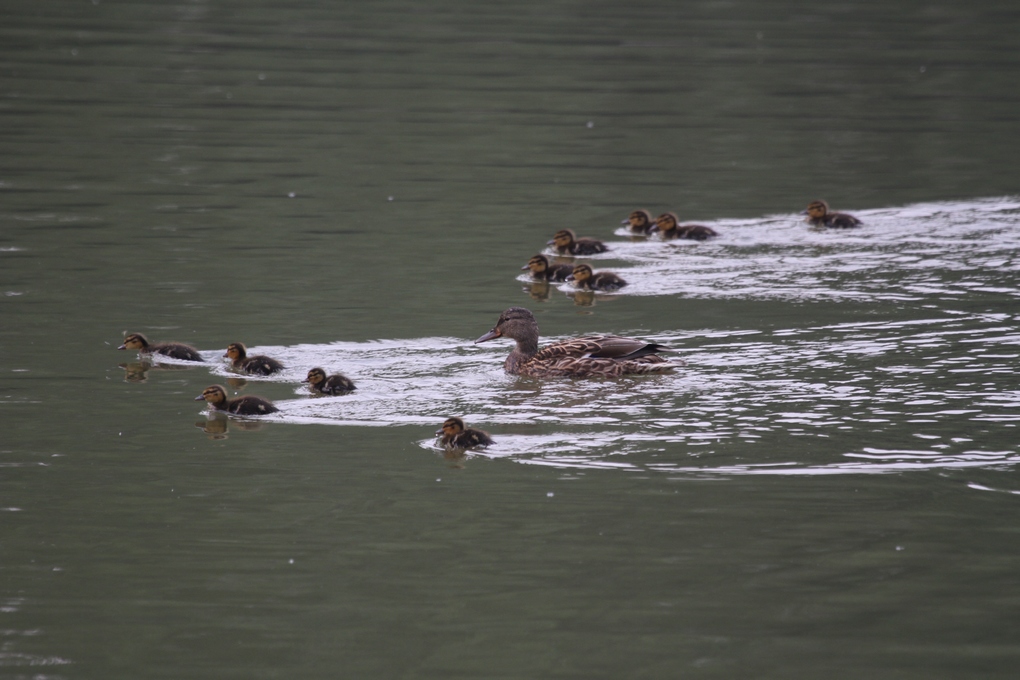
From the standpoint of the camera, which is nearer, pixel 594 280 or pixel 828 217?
pixel 594 280

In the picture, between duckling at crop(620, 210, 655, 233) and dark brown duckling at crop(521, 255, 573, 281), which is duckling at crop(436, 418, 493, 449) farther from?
duckling at crop(620, 210, 655, 233)

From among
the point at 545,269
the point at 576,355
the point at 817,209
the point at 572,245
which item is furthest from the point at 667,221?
the point at 576,355

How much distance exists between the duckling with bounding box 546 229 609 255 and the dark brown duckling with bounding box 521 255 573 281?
77 centimetres

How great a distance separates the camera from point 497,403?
26.8ft

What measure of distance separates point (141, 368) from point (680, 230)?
5806 millimetres

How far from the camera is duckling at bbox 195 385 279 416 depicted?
7.81 metres

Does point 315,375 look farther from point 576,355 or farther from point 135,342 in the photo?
point 576,355

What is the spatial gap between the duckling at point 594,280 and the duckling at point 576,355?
2.26m

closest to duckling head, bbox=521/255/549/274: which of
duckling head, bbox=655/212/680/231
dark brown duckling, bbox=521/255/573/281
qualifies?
dark brown duckling, bbox=521/255/573/281

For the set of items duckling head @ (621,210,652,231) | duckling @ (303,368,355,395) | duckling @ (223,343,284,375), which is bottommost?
duckling @ (303,368,355,395)

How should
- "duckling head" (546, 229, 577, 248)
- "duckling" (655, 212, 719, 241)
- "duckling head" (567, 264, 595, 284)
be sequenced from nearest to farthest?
"duckling head" (567, 264, 595, 284) → "duckling head" (546, 229, 577, 248) → "duckling" (655, 212, 719, 241)

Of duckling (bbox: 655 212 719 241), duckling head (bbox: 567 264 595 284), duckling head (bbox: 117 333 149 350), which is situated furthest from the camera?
duckling (bbox: 655 212 719 241)

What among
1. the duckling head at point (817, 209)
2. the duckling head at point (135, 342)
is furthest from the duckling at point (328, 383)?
the duckling head at point (817, 209)

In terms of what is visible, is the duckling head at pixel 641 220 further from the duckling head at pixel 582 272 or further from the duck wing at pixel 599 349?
the duck wing at pixel 599 349
